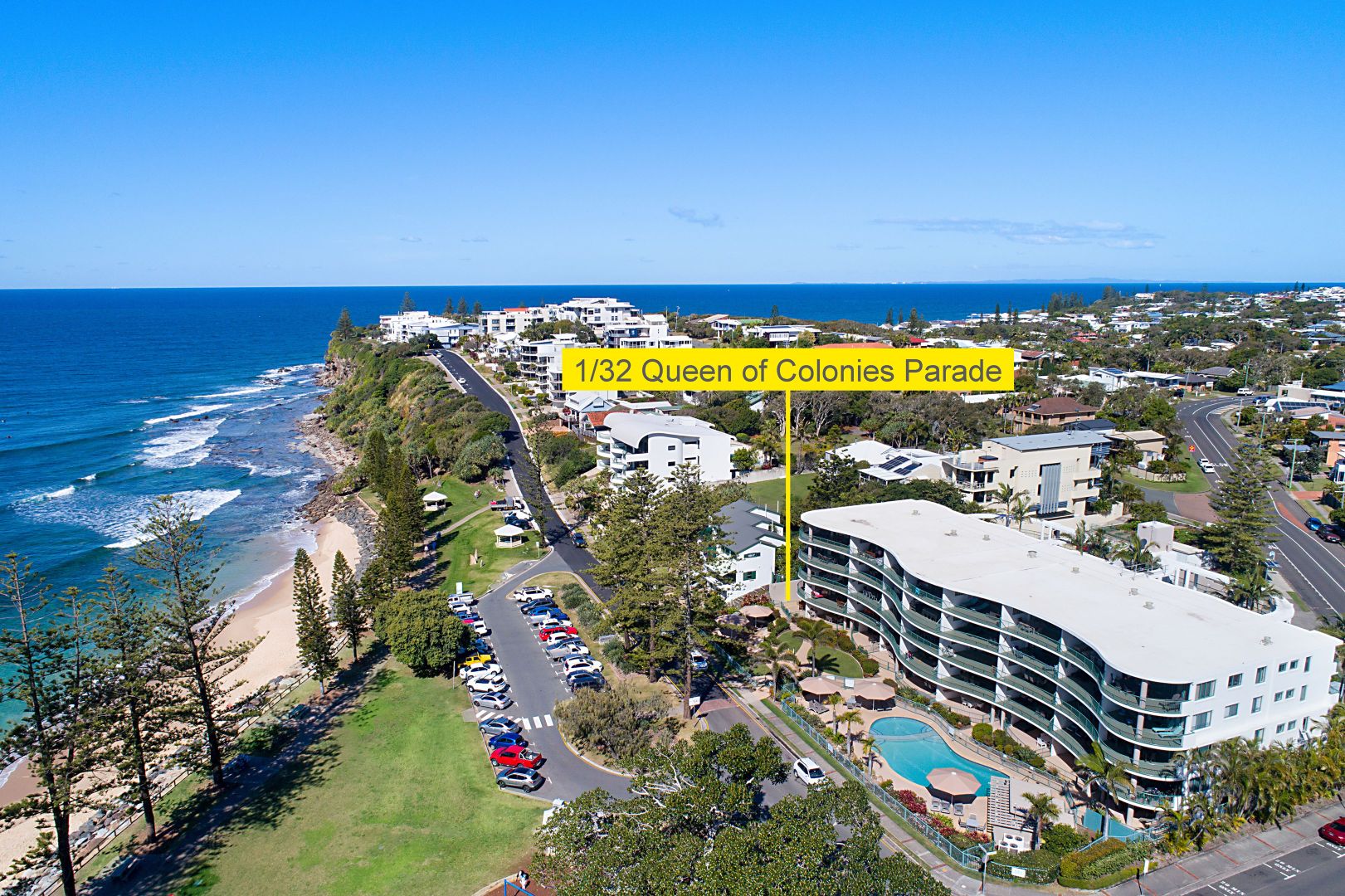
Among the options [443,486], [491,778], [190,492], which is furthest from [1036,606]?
[190,492]

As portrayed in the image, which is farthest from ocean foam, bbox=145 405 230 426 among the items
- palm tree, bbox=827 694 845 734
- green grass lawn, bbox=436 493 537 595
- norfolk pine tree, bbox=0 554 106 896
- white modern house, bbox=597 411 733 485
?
palm tree, bbox=827 694 845 734

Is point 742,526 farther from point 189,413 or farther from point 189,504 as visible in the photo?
point 189,413

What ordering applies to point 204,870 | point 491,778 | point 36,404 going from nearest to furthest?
point 204,870
point 491,778
point 36,404

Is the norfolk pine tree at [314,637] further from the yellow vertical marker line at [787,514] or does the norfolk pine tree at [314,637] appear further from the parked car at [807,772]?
the parked car at [807,772]

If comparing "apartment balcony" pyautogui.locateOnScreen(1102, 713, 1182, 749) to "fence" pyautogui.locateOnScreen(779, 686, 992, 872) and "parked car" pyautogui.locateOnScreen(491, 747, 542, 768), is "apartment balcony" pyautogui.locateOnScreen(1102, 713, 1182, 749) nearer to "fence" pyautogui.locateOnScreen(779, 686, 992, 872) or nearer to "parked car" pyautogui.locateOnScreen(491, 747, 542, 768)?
"fence" pyautogui.locateOnScreen(779, 686, 992, 872)

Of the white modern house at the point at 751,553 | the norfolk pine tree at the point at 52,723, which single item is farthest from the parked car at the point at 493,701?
the white modern house at the point at 751,553

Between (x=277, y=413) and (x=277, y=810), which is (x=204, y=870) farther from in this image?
(x=277, y=413)
